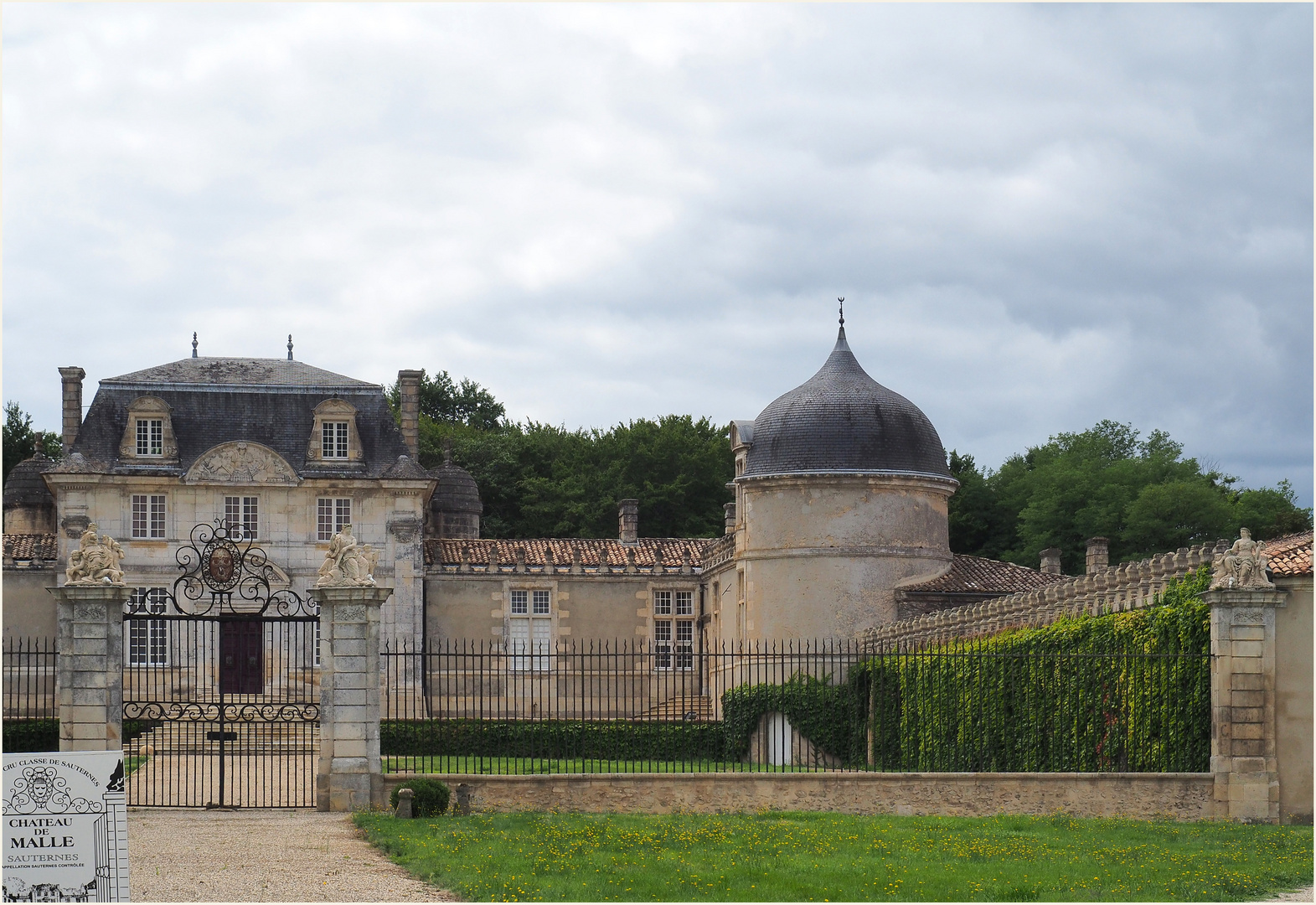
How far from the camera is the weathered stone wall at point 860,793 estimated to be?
63.2ft

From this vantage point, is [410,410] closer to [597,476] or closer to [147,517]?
[147,517]

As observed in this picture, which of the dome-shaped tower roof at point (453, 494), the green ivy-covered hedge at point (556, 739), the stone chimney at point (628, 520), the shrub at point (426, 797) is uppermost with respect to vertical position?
the dome-shaped tower roof at point (453, 494)

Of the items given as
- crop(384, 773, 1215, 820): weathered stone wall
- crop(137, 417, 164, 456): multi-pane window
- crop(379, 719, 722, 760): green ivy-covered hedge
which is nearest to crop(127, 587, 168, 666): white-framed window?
crop(137, 417, 164, 456): multi-pane window

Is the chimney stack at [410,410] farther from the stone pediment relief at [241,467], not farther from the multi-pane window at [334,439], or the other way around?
the stone pediment relief at [241,467]

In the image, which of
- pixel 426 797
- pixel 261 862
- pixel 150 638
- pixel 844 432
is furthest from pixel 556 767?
pixel 150 638

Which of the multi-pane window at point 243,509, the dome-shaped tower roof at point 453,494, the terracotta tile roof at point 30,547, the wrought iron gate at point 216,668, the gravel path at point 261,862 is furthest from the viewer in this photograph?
the dome-shaped tower roof at point 453,494

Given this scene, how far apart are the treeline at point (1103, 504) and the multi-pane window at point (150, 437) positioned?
977 inches

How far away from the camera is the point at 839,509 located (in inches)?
1388

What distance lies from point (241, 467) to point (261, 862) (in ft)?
90.4

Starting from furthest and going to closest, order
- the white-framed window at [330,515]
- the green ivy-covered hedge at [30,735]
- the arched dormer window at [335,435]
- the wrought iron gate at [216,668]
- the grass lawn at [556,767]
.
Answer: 1. the arched dormer window at [335,435]
2. the white-framed window at [330,515]
3. the green ivy-covered hedge at [30,735]
4. the wrought iron gate at [216,668]
5. the grass lawn at [556,767]

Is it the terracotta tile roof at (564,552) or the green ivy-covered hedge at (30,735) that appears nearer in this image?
the green ivy-covered hedge at (30,735)

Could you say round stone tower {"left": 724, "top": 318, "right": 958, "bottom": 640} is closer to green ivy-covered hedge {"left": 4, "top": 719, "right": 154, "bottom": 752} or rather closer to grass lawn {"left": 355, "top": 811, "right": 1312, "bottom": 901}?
green ivy-covered hedge {"left": 4, "top": 719, "right": 154, "bottom": 752}

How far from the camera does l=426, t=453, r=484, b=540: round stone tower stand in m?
45.8

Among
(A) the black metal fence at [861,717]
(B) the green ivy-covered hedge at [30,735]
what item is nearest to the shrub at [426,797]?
(A) the black metal fence at [861,717]
